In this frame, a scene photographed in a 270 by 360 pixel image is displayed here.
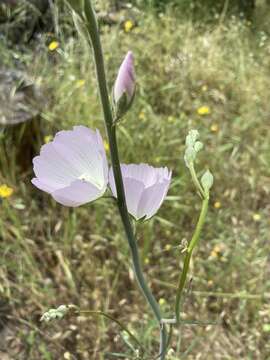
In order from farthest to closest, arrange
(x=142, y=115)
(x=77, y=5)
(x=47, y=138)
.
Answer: (x=142, y=115)
(x=47, y=138)
(x=77, y=5)

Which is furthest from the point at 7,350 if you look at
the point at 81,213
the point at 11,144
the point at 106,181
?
the point at 106,181

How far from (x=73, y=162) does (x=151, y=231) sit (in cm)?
123

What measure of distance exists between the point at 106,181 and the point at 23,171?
1.71 m

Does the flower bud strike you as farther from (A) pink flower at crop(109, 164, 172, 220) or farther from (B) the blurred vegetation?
(B) the blurred vegetation

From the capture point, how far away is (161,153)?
91.6 inches

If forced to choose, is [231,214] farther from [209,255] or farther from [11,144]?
[11,144]

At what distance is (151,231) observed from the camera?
2023mm

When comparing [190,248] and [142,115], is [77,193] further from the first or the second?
[142,115]

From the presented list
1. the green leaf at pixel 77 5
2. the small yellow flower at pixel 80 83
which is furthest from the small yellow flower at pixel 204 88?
the green leaf at pixel 77 5

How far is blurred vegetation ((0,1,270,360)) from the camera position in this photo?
1850 millimetres

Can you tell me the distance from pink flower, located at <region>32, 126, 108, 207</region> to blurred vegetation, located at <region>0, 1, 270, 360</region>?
0.73 meters

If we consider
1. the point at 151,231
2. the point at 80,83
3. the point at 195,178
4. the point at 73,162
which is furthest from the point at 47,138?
the point at 195,178

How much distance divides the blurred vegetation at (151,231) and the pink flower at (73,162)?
734mm

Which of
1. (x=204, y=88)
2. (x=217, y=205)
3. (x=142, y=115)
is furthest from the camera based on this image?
(x=204, y=88)
